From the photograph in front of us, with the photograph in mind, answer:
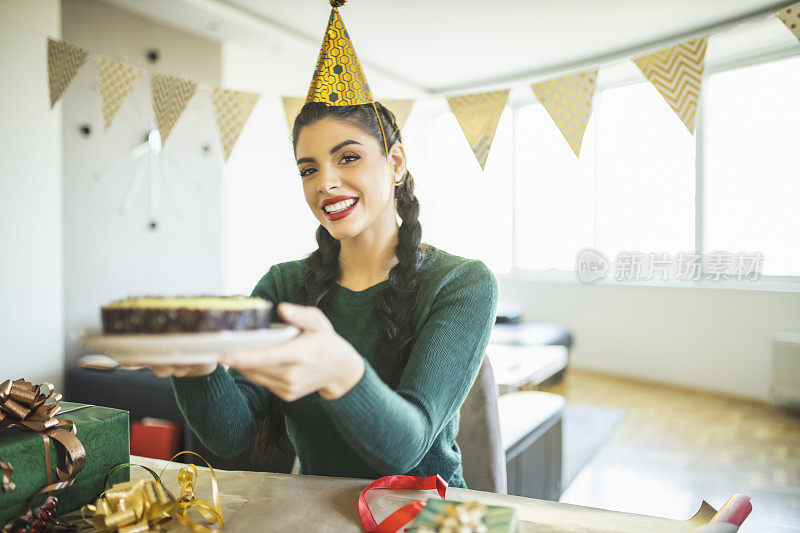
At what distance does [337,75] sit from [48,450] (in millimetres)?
821

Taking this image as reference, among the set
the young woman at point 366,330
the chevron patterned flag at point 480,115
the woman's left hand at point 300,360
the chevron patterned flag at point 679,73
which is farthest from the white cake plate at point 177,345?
the chevron patterned flag at point 679,73

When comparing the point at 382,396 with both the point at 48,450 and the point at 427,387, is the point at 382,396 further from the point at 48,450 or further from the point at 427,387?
the point at 48,450

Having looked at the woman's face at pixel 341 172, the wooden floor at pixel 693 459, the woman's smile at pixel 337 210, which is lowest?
the wooden floor at pixel 693 459

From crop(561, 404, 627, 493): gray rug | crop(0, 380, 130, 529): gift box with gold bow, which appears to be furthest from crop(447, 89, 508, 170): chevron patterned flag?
crop(561, 404, 627, 493): gray rug

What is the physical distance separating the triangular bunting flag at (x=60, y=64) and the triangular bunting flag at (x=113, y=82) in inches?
5.0

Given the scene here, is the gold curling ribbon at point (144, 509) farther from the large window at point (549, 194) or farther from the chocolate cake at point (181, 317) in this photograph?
the large window at point (549, 194)

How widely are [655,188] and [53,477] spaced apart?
5.46m

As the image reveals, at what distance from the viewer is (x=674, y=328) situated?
4969 mm

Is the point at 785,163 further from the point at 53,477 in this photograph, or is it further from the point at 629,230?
the point at 53,477

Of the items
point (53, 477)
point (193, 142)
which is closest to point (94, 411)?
point (53, 477)

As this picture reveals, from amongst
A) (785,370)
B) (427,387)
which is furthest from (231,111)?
(785,370)

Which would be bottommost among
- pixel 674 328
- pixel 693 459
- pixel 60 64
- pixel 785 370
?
pixel 693 459

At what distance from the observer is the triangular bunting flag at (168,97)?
216cm

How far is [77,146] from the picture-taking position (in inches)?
127
